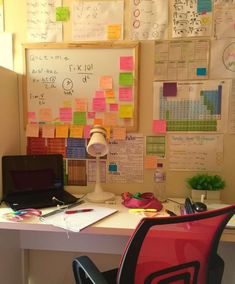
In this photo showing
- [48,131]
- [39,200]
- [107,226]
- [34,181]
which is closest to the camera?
[107,226]

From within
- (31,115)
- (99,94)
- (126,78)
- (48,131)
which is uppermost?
(126,78)

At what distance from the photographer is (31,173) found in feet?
5.49

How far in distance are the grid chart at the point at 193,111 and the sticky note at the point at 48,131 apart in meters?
0.74

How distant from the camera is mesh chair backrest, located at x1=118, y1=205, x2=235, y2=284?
0.84m

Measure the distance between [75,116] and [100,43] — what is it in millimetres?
501

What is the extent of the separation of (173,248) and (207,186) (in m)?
0.80

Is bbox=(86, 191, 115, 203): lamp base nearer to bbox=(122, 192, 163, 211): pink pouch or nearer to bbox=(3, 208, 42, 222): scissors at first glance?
bbox=(122, 192, 163, 211): pink pouch

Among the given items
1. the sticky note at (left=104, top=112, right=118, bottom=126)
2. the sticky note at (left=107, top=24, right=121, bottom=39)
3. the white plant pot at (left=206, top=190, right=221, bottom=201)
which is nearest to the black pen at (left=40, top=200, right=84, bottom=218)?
the sticky note at (left=104, top=112, right=118, bottom=126)

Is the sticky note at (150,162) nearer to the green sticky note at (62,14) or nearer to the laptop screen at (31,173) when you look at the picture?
the laptop screen at (31,173)

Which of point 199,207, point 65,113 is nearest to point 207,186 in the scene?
point 199,207

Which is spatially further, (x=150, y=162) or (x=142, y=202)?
(x=150, y=162)

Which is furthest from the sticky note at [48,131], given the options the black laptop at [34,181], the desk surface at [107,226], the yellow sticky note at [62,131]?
the desk surface at [107,226]

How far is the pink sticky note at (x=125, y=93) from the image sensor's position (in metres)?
1.71

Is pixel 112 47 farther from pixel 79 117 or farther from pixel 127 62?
pixel 79 117
